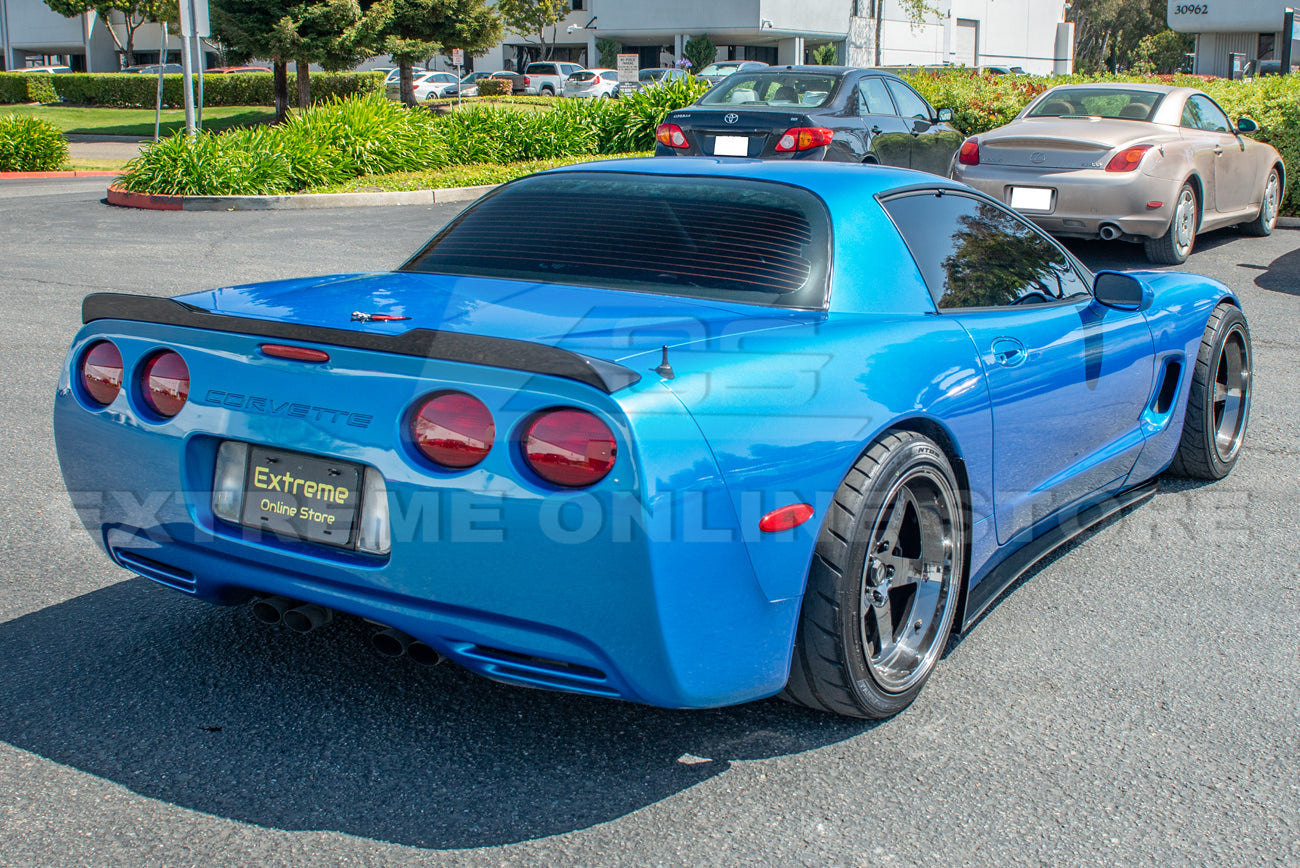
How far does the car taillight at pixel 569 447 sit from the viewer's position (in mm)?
2416

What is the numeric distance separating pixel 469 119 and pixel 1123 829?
58.2ft

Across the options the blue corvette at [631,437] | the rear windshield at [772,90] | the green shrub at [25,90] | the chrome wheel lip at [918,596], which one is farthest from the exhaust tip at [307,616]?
the green shrub at [25,90]

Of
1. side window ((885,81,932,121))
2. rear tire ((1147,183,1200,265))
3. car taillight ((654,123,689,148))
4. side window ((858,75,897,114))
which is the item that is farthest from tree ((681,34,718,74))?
rear tire ((1147,183,1200,265))

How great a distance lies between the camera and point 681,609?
2467mm

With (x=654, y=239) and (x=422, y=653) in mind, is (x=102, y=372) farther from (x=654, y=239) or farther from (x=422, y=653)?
(x=654, y=239)

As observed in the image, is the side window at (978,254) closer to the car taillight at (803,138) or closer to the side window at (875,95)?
the car taillight at (803,138)

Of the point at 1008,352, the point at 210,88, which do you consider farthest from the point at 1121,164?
the point at 210,88

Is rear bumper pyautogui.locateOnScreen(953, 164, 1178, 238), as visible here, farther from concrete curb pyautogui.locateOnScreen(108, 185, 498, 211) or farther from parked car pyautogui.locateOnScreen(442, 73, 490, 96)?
parked car pyautogui.locateOnScreen(442, 73, 490, 96)

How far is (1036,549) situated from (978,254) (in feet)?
3.03

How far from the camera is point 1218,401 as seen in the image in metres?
5.04

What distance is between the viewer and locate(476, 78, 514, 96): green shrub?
54344 millimetres

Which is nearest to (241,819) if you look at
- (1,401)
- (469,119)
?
(1,401)

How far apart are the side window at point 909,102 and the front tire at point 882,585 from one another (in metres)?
11.2

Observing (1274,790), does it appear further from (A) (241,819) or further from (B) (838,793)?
(A) (241,819)
